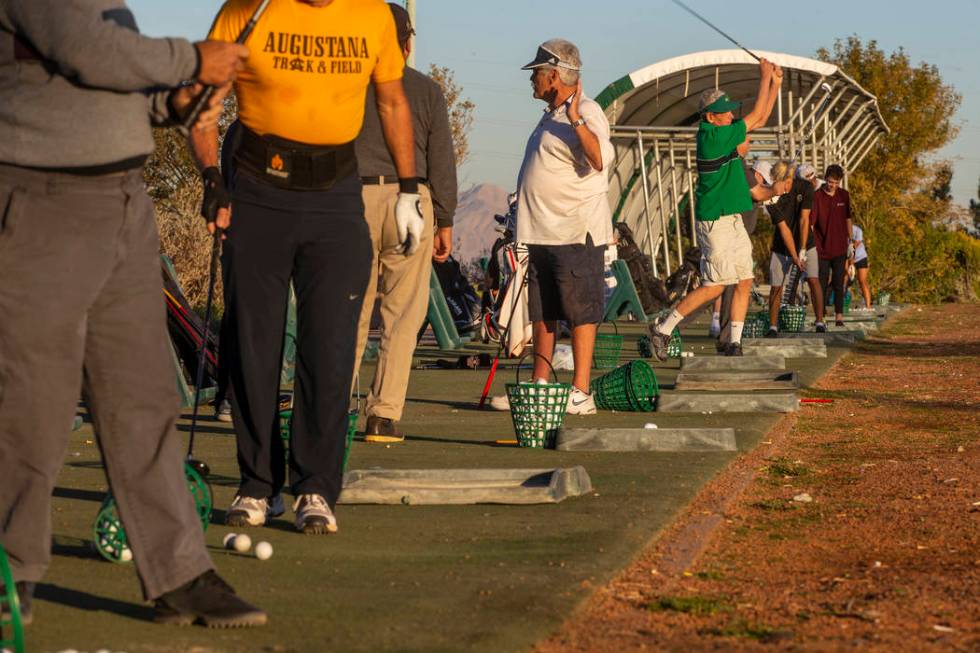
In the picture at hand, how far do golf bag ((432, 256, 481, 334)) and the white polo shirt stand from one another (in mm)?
9544

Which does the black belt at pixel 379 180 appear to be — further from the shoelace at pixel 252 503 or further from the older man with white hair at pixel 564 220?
the shoelace at pixel 252 503

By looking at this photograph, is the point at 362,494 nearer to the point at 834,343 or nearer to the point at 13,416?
the point at 13,416

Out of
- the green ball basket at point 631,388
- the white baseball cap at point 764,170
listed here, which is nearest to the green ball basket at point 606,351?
the white baseball cap at point 764,170

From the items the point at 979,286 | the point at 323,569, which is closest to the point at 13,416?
the point at 323,569

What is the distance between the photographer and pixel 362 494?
679 centimetres

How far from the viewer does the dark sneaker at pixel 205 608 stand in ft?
14.5

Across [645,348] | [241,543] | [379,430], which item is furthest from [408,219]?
[645,348]

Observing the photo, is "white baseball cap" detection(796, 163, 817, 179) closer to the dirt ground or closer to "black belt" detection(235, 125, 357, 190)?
the dirt ground

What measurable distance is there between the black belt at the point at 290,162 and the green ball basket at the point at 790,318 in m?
15.4

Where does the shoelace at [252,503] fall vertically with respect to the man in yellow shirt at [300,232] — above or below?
below

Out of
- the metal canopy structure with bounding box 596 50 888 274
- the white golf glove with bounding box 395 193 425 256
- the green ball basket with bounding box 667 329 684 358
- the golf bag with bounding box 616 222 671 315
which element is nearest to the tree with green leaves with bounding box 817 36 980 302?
the metal canopy structure with bounding box 596 50 888 274

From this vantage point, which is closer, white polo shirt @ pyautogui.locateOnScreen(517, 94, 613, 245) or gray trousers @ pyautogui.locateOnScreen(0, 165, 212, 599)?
gray trousers @ pyautogui.locateOnScreen(0, 165, 212, 599)

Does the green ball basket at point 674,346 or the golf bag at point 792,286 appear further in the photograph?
the golf bag at point 792,286

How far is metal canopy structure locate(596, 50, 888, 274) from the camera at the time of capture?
36219 millimetres
